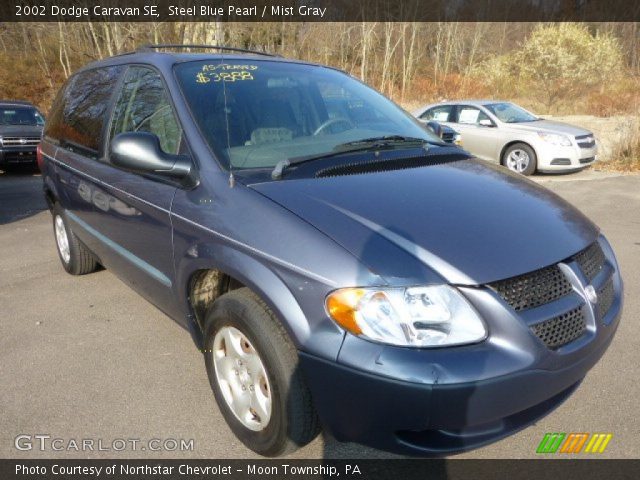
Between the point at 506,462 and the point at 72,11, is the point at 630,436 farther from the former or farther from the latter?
the point at 72,11

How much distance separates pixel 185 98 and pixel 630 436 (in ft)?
9.27

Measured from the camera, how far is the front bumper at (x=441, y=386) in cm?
173

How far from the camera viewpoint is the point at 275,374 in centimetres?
201

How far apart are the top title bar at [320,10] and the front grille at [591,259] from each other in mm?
6414

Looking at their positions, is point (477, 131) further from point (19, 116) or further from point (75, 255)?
point (19, 116)

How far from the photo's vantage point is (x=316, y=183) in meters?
2.32

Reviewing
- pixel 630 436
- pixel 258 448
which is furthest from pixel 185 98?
pixel 630 436

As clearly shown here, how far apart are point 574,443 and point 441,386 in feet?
3.75

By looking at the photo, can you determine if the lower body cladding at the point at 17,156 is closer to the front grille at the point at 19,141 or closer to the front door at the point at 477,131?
the front grille at the point at 19,141

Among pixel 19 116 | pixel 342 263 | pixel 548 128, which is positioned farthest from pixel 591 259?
pixel 19 116

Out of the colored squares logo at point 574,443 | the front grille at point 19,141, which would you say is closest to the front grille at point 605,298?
the colored squares logo at point 574,443

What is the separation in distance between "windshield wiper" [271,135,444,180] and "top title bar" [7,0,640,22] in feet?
17.2

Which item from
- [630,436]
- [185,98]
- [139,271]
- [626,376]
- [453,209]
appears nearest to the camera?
[453,209]

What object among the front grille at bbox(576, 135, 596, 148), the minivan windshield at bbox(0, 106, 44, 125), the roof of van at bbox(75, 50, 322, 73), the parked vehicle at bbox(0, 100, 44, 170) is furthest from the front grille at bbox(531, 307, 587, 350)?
the minivan windshield at bbox(0, 106, 44, 125)
